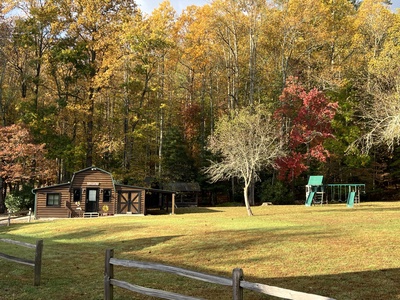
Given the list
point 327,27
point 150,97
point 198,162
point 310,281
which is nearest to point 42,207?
point 150,97

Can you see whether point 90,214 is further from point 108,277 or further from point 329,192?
point 329,192

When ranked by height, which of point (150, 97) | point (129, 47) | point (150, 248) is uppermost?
point (129, 47)

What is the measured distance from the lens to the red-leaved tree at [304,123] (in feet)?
133

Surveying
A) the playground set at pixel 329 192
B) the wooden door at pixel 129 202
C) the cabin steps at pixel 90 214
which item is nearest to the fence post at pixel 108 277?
the wooden door at pixel 129 202

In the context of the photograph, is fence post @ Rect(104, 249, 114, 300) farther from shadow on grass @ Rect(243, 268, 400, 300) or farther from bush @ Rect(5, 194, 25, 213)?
bush @ Rect(5, 194, 25, 213)

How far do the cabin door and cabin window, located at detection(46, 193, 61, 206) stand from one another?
7.78 ft

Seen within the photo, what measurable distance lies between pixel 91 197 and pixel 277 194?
65.6 ft

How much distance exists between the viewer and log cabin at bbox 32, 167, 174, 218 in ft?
109

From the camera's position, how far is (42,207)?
3266 cm

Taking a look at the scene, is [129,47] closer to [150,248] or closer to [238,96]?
[238,96]

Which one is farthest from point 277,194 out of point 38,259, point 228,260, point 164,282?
point 38,259

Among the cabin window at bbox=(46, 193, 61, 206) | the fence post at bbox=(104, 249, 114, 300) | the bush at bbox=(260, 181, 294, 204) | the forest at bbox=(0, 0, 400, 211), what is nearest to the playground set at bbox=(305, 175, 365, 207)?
the forest at bbox=(0, 0, 400, 211)

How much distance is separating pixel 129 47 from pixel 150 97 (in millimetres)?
5786

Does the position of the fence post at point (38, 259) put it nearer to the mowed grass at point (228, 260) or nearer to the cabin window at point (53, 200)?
the mowed grass at point (228, 260)
